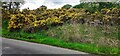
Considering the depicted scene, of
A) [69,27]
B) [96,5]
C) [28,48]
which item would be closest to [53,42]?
[28,48]

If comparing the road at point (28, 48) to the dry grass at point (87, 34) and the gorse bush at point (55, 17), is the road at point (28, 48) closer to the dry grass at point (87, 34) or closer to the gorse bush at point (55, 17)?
the dry grass at point (87, 34)

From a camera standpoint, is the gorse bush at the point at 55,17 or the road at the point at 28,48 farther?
the gorse bush at the point at 55,17

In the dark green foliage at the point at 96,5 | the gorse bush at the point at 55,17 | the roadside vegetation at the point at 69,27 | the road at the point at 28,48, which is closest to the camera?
the road at the point at 28,48

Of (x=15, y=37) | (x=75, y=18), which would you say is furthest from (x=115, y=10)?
(x=15, y=37)

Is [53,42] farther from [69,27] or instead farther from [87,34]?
[87,34]

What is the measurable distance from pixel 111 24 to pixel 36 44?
3.43 meters

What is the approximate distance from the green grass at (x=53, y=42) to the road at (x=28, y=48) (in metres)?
0.35

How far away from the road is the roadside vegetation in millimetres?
380

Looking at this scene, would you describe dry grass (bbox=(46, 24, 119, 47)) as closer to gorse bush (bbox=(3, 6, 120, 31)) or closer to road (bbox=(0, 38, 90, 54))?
gorse bush (bbox=(3, 6, 120, 31))

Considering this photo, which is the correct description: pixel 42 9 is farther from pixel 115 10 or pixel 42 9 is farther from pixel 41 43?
pixel 115 10

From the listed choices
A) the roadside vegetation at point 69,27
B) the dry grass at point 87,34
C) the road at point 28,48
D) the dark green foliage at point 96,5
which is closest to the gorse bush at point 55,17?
the roadside vegetation at point 69,27

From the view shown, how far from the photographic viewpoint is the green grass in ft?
30.6

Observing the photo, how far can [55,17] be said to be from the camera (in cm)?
1209

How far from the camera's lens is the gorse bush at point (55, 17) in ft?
36.7
